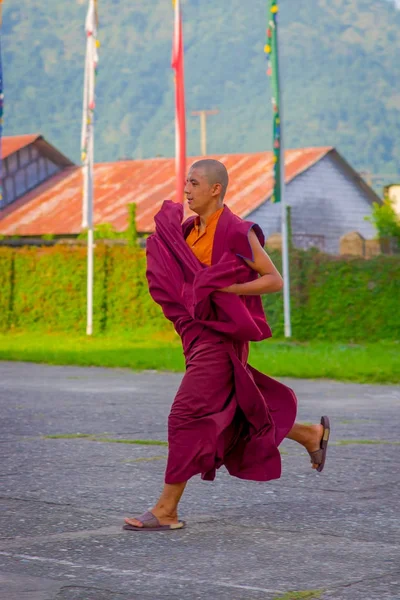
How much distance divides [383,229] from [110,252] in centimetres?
1037

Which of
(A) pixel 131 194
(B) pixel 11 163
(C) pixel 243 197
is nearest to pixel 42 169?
(B) pixel 11 163

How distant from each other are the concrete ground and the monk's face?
163cm

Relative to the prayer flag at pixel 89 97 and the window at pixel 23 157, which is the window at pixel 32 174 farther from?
the prayer flag at pixel 89 97

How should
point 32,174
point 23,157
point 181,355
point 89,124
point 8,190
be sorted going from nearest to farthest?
point 181,355, point 89,124, point 8,190, point 23,157, point 32,174

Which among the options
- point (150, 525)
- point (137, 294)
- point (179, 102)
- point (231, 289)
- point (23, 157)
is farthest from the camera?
point (23, 157)

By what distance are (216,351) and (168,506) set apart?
848mm

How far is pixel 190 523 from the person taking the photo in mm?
6719

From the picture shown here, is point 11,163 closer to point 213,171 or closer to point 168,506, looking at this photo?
point 213,171

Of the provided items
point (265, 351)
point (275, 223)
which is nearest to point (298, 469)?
point (265, 351)

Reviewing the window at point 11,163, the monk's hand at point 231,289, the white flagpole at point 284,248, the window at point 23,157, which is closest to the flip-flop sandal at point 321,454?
the monk's hand at point 231,289

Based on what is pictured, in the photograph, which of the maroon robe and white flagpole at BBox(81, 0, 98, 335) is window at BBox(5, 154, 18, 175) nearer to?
white flagpole at BBox(81, 0, 98, 335)

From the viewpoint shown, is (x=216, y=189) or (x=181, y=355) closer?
(x=216, y=189)

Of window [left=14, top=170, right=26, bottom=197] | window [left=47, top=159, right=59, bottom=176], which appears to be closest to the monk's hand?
window [left=14, top=170, right=26, bottom=197]

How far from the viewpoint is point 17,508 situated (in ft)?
23.1
